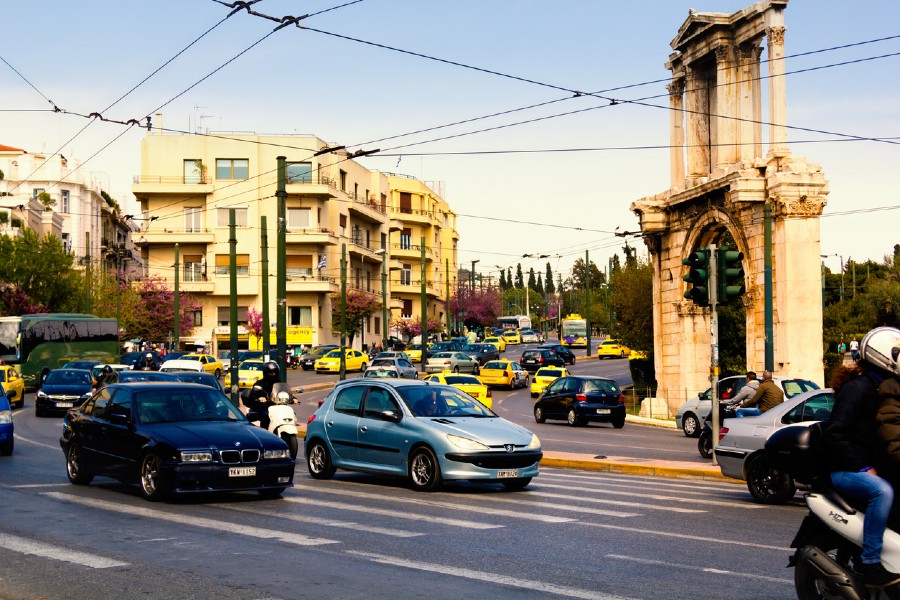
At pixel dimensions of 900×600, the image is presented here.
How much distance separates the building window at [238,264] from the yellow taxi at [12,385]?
1732 inches

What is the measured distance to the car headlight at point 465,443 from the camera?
620 inches

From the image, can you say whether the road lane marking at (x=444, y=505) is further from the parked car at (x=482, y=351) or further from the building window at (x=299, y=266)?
the building window at (x=299, y=266)

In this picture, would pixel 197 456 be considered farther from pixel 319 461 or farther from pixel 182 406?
pixel 319 461

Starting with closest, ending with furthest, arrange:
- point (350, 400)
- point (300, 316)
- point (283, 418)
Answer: point (350, 400), point (283, 418), point (300, 316)

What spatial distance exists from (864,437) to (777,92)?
30.6 meters

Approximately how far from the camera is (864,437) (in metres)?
7.00

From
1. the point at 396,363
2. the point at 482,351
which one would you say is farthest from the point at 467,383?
the point at 482,351

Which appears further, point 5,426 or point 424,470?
point 5,426

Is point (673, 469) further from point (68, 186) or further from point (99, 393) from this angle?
point (68, 186)

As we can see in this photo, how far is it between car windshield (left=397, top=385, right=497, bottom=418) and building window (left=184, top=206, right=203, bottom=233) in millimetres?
73875

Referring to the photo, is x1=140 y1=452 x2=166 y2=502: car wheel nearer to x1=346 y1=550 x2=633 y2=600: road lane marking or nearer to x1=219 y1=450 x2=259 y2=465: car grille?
x1=219 y1=450 x2=259 y2=465: car grille

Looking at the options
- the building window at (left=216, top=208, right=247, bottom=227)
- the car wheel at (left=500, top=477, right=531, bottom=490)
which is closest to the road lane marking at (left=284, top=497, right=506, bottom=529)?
the car wheel at (left=500, top=477, right=531, bottom=490)

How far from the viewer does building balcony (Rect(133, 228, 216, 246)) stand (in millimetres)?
88312

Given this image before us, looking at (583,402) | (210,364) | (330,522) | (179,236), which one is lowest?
(583,402)
